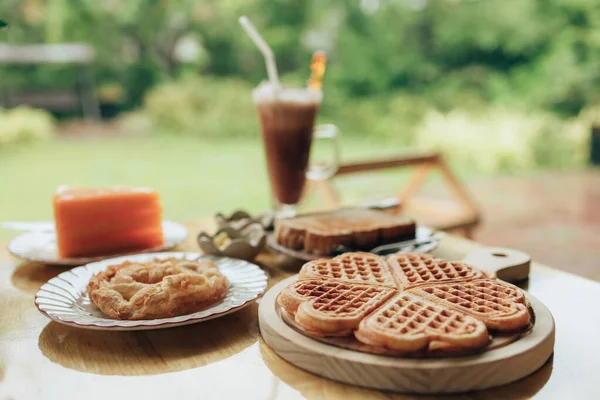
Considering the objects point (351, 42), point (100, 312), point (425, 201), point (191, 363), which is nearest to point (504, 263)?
point (191, 363)

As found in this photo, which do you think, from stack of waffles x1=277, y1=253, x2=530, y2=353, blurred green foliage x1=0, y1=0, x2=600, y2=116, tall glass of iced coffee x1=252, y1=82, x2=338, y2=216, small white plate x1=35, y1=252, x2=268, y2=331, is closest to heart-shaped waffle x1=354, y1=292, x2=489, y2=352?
stack of waffles x1=277, y1=253, x2=530, y2=353

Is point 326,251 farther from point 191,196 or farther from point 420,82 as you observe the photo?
point 420,82

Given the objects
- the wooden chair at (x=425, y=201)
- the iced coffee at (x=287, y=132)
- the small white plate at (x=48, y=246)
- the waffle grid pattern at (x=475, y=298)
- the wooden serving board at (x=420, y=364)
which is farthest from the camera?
the wooden chair at (x=425, y=201)

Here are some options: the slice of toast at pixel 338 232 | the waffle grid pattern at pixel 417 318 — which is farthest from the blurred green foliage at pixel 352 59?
the waffle grid pattern at pixel 417 318

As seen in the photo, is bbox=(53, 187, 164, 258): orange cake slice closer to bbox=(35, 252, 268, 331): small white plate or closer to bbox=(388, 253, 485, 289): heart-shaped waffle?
bbox=(35, 252, 268, 331): small white plate

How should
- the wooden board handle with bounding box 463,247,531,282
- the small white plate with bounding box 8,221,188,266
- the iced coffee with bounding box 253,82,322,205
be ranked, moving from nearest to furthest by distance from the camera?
the wooden board handle with bounding box 463,247,531,282 → the small white plate with bounding box 8,221,188,266 → the iced coffee with bounding box 253,82,322,205

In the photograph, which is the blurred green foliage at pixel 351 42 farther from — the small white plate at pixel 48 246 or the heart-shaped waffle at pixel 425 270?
the heart-shaped waffle at pixel 425 270
